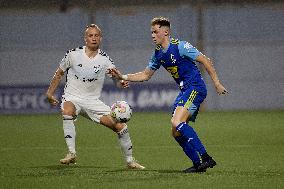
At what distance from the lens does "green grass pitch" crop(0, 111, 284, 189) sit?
10.2m

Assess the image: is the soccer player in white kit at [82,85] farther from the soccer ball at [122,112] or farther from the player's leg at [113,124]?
the soccer ball at [122,112]

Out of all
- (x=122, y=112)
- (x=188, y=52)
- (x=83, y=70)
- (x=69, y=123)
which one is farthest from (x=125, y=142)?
(x=188, y=52)

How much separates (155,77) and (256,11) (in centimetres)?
409

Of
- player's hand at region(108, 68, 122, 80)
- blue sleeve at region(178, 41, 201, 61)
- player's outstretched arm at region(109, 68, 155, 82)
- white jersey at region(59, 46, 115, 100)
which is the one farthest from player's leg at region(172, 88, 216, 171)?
white jersey at region(59, 46, 115, 100)

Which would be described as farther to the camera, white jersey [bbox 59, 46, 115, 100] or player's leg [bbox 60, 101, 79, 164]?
white jersey [bbox 59, 46, 115, 100]

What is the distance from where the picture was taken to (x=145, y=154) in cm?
1417

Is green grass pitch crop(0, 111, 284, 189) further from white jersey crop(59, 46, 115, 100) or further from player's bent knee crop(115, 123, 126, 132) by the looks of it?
white jersey crop(59, 46, 115, 100)

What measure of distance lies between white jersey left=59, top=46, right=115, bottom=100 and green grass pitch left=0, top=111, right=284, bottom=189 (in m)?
1.04

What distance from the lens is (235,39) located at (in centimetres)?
2872

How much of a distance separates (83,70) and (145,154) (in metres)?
2.37

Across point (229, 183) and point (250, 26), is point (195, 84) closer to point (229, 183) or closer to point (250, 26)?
point (229, 183)

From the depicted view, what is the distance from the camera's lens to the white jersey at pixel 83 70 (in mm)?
12375

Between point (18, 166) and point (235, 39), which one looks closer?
point (18, 166)

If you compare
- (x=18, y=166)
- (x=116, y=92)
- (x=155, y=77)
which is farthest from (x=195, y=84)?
(x=155, y=77)
